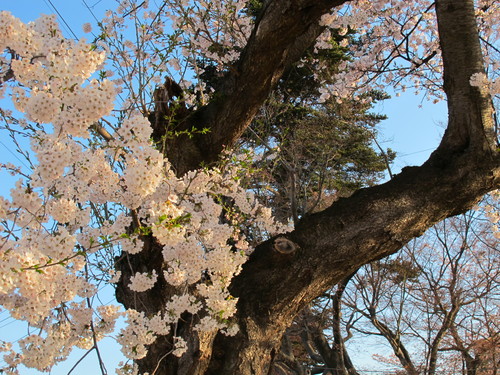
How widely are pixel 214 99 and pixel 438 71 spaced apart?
5.03 meters

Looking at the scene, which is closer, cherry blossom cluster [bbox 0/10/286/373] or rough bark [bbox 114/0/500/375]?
cherry blossom cluster [bbox 0/10/286/373]

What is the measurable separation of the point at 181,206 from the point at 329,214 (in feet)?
4.11

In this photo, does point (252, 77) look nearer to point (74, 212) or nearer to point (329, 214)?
point (329, 214)

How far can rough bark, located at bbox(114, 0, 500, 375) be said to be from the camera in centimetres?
315

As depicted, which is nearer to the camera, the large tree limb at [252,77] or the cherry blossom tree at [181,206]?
the cherry blossom tree at [181,206]

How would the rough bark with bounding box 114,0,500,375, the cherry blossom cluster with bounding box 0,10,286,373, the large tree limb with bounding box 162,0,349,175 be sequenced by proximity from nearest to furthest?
1. the cherry blossom cluster with bounding box 0,10,286,373
2. the rough bark with bounding box 114,0,500,375
3. the large tree limb with bounding box 162,0,349,175

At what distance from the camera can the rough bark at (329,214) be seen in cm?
315

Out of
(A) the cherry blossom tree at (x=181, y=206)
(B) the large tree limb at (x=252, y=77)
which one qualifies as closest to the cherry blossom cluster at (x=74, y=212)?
(A) the cherry blossom tree at (x=181, y=206)

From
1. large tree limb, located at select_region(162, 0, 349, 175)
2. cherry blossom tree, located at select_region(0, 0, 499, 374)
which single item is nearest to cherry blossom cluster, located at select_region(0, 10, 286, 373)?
cherry blossom tree, located at select_region(0, 0, 499, 374)

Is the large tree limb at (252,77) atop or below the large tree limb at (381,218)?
atop

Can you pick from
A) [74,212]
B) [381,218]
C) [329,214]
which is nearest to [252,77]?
[329,214]

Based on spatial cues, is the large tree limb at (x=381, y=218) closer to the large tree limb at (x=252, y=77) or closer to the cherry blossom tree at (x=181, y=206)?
the cherry blossom tree at (x=181, y=206)

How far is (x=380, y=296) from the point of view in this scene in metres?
9.15

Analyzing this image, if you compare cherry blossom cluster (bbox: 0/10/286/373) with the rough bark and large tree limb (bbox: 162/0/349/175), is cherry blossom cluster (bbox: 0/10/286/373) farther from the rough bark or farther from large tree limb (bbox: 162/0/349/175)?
large tree limb (bbox: 162/0/349/175)
